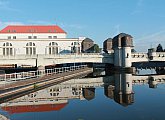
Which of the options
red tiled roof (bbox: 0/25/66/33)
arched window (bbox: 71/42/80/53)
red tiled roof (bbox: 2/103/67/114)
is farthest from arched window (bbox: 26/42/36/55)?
red tiled roof (bbox: 2/103/67/114)

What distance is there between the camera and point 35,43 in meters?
91.4

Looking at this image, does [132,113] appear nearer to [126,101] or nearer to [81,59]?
[126,101]

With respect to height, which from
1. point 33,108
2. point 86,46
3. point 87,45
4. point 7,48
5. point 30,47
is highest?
point 87,45

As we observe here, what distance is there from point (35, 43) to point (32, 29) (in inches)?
690

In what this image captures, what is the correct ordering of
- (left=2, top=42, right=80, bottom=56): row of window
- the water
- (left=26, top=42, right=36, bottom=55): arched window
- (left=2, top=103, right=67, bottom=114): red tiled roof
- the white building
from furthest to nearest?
(left=26, top=42, right=36, bottom=55): arched window
the white building
(left=2, top=42, right=80, bottom=56): row of window
(left=2, top=103, right=67, bottom=114): red tiled roof
the water

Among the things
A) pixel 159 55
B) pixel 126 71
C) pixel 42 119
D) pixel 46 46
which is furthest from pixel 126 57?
pixel 42 119

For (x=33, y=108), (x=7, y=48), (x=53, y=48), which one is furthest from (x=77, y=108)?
(x=7, y=48)

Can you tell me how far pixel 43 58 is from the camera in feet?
200

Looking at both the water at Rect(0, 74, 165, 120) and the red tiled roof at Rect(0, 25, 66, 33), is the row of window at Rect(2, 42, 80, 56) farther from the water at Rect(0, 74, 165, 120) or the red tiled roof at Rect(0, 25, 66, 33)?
the water at Rect(0, 74, 165, 120)

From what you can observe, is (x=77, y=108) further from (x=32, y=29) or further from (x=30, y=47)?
(x=32, y=29)

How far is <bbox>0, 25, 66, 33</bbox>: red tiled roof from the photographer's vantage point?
105 metres

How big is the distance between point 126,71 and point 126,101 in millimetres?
39796

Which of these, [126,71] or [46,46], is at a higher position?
[46,46]

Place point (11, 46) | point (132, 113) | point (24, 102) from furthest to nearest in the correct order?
point (11, 46) < point (24, 102) < point (132, 113)
